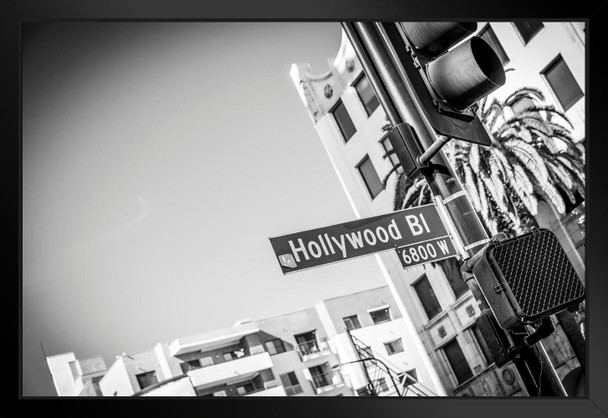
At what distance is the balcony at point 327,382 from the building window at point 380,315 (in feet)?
17.4

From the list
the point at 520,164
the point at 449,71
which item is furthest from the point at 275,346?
the point at 449,71

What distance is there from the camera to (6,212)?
91.4 inches

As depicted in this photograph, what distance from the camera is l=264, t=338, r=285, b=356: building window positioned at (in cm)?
5850

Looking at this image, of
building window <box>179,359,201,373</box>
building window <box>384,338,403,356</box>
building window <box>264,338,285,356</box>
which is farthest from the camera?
building window <box>264,338,285,356</box>

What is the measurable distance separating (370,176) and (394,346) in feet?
59.0

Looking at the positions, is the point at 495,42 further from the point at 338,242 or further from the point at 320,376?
the point at 320,376

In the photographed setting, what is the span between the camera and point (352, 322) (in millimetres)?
55031

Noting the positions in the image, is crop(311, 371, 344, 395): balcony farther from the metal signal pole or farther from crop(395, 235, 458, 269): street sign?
the metal signal pole

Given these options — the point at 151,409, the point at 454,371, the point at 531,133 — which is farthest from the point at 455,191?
the point at 454,371

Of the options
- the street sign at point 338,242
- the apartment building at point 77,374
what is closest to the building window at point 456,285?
the street sign at point 338,242

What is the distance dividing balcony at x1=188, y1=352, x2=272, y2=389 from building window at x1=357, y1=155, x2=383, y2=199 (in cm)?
2571

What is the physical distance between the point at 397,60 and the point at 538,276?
1.31 metres

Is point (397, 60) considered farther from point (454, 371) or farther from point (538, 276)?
point (454, 371)

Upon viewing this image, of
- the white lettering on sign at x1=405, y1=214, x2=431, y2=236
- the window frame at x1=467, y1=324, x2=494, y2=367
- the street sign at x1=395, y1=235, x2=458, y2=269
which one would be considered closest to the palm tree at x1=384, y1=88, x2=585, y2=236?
the window frame at x1=467, y1=324, x2=494, y2=367
